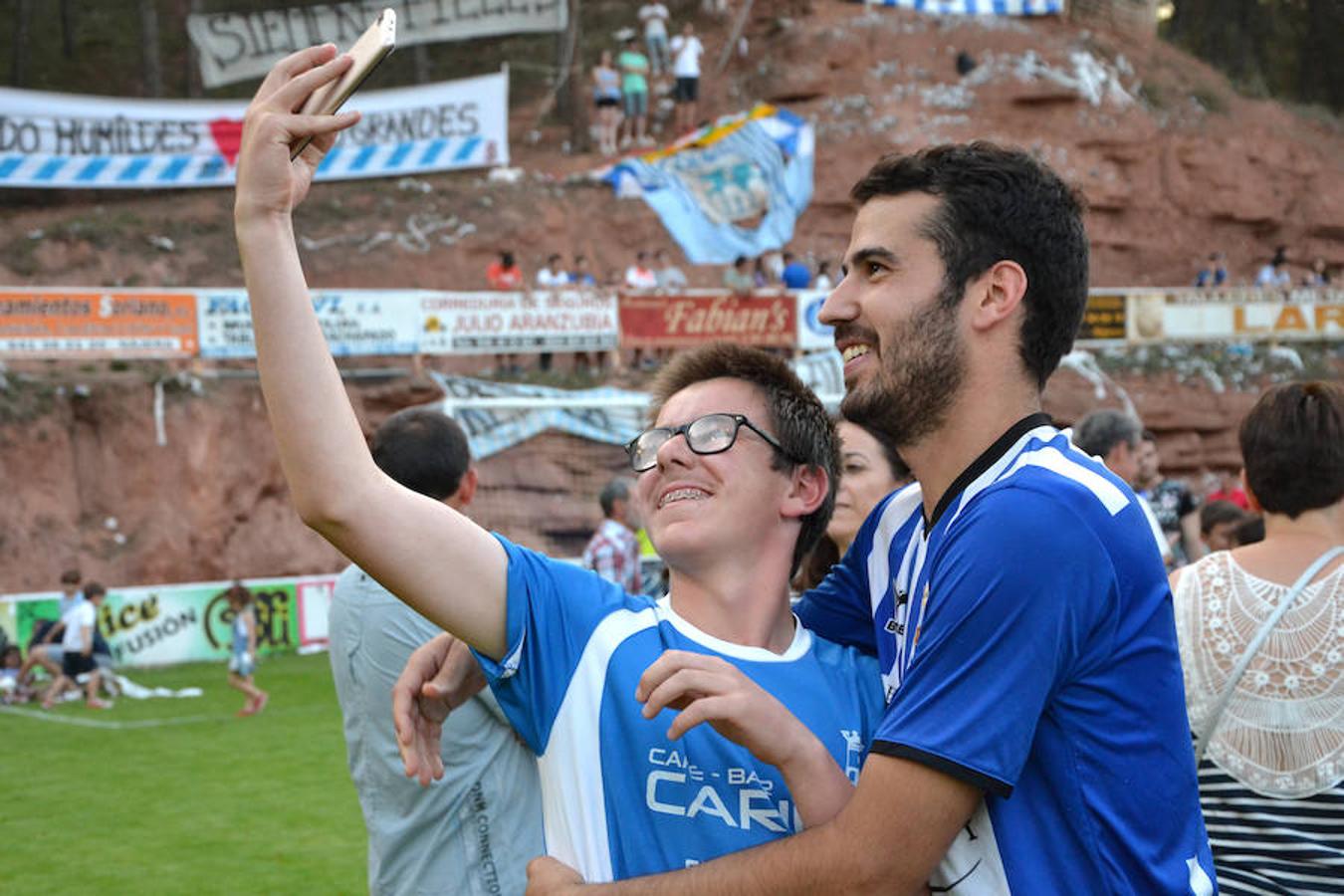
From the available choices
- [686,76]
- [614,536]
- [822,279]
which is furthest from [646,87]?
[614,536]

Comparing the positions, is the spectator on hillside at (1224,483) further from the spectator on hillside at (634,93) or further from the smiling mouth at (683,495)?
the smiling mouth at (683,495)

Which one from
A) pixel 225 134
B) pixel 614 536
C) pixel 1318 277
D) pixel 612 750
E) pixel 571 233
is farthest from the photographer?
pixel 1318 277

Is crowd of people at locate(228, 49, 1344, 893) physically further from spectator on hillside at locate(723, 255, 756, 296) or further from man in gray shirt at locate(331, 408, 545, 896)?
spectator on hillside at locate(723, 255, 756, 296)

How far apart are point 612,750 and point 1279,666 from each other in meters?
2.00

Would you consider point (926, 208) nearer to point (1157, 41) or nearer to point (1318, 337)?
point (1318, 337)

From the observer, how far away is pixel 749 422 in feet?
9.49

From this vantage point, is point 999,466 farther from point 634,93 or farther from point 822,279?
point 634,93

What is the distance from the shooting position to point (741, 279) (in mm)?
25375

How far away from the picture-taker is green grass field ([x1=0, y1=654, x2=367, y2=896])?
8922mm

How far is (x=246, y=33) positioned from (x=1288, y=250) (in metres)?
27.8

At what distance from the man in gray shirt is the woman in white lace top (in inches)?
72.3

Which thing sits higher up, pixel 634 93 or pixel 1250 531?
pixel 634 93

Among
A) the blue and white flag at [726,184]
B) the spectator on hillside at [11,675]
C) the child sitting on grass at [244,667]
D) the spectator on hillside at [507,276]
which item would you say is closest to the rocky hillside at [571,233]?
the blue and white flag at [726,184]

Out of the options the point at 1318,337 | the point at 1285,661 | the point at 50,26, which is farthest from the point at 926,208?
the point at 50,26
